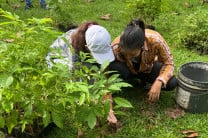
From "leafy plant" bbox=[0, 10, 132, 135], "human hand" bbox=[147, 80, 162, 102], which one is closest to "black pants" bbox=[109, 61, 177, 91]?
"human hand" bbox=[147, 80, 162, 102]

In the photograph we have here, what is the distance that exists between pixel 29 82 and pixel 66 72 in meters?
0.28

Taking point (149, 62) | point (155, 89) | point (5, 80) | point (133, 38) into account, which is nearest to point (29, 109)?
point (5, 80)

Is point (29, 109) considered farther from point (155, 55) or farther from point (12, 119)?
point (155, 55)

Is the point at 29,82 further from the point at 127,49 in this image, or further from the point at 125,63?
the point at 125,63

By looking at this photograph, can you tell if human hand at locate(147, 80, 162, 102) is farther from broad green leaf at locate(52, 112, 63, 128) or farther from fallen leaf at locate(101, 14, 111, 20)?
fallen leaf at locate(101, 14, 111, 20)

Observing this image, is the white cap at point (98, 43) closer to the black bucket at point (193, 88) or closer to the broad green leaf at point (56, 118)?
the broad green leaf at point (56, 118)

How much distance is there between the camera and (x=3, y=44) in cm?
230

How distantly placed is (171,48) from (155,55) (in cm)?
126

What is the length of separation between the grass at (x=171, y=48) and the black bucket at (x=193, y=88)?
0.28 ft

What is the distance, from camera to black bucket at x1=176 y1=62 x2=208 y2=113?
3.23 m

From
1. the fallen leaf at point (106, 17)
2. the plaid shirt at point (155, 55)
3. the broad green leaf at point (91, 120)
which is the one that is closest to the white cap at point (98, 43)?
the plaid shirt at point (155, 55)

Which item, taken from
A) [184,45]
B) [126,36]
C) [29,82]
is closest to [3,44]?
[29,82]

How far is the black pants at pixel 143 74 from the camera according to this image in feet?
11.2

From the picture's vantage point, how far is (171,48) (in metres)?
4.62
